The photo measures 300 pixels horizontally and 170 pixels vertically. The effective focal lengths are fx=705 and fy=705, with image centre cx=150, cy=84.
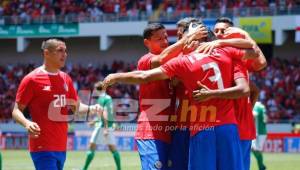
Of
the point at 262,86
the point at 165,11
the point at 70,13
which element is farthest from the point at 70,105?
the point at 70,13

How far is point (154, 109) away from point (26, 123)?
1.62 meters

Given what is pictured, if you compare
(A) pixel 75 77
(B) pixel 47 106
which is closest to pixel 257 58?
(B) pixel 47 106

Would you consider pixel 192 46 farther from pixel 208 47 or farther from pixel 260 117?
pixel 260 117

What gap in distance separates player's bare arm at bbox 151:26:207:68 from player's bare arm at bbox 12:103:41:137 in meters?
1.68

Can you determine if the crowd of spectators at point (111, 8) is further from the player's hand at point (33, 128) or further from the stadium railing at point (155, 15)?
the player's hand at point (33, 128)

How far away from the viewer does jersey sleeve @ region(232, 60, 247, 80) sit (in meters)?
7.64

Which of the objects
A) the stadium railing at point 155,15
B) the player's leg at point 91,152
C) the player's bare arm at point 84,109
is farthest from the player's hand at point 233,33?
the stadium railing at point 155,15

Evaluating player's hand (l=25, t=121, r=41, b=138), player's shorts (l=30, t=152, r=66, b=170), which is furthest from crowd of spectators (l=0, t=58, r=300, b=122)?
player's hand (l=25, t=121, r=41, b=138)

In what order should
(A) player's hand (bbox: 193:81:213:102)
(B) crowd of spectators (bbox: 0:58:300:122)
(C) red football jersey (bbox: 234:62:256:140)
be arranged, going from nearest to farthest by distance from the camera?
(A) player's hand (bbox: 193:81:213:102) < (C) red football jersey (bbox: 234:62:256:140) < (B) crowd of spectators (bbox: 0:58:300:122)

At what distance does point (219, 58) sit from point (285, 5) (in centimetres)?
3066

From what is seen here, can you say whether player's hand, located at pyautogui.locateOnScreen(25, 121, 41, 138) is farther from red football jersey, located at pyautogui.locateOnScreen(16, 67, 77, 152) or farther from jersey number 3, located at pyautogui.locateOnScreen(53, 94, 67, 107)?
jersey number 3, located at pyautogui.locateOnScreen(53, 94, 67, 107)

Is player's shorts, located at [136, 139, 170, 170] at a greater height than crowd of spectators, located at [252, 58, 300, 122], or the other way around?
player's shorts, located at [136, 139, 170, 170]

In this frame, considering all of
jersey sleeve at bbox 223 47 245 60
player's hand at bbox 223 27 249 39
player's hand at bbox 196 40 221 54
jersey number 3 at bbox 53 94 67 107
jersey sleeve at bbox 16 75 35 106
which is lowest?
jersey number 3 at bbox 53 94 67 107

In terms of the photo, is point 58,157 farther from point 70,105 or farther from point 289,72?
point 289,72
